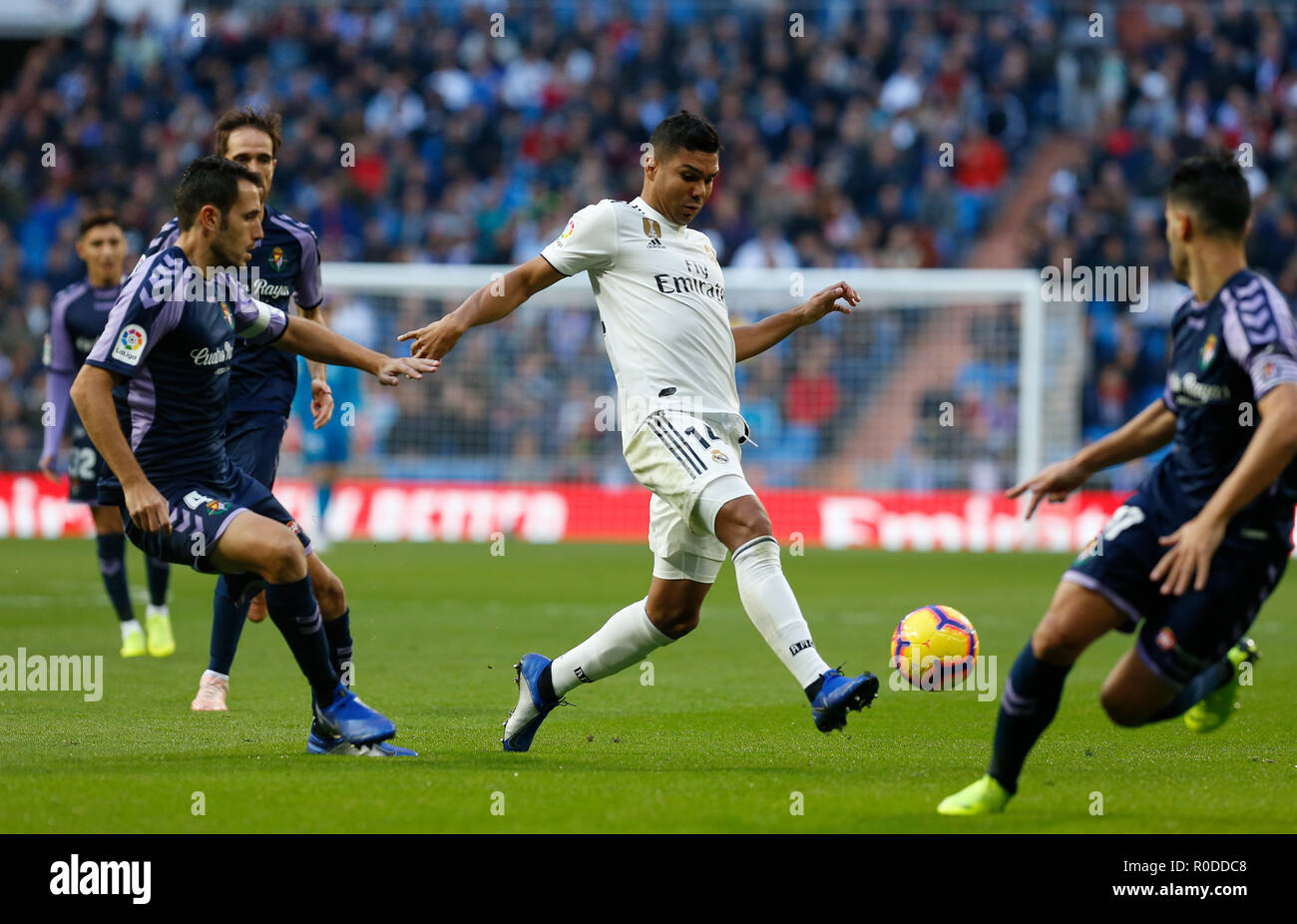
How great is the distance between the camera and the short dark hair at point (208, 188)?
6.24 meters

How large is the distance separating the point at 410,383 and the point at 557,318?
2080 millimetres

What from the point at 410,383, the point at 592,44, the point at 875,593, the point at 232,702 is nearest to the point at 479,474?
the point at 410,383

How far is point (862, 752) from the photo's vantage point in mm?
6434

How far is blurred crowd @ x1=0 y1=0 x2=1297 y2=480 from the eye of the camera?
24000 mm

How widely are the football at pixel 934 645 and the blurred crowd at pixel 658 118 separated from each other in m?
14.0

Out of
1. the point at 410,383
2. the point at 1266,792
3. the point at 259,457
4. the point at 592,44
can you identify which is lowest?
the point at 1266,792

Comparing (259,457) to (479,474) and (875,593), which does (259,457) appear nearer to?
(875,593)

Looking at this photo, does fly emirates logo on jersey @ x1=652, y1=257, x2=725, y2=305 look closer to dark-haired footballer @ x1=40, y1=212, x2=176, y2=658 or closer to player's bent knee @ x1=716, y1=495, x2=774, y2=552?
player's bent knee @ x1=716, y1=495, x2=774, y2=552

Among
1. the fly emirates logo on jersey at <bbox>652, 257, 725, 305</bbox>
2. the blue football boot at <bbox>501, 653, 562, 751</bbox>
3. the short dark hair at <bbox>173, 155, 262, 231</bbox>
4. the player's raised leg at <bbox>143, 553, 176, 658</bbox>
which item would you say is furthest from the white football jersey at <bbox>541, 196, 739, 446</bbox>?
the player's raised leg at <bbox>143, 553, 176, 658</bbox>

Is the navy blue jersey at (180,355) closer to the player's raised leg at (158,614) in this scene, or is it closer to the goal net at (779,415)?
Result: the player's raised leg at (158,614)

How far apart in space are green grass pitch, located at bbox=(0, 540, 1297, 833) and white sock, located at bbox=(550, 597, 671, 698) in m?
0.30

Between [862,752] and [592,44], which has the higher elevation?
[592,44]

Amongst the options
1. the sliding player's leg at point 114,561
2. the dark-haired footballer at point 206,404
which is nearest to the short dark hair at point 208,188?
the dark-haired footballer at point 206,404
